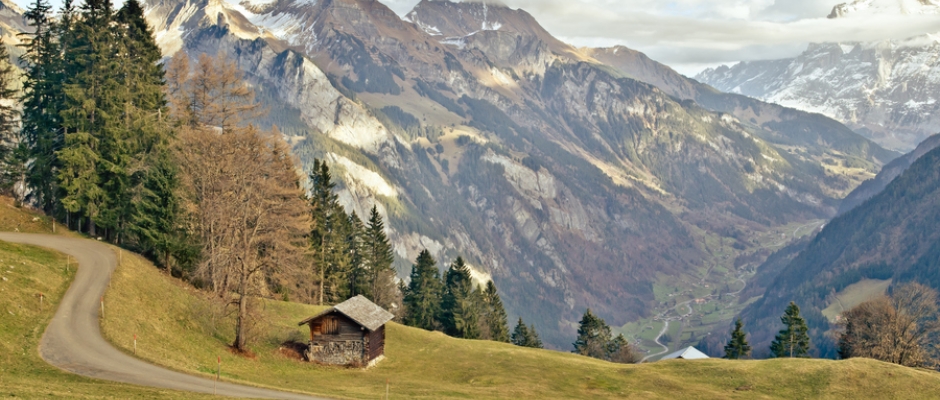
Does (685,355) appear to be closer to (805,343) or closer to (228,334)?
(805,343)

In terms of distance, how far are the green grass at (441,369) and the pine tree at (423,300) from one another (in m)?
29.7

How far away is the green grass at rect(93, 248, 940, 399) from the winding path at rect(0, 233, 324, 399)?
1.22 meters

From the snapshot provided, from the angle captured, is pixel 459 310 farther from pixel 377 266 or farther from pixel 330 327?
pixel 330 327

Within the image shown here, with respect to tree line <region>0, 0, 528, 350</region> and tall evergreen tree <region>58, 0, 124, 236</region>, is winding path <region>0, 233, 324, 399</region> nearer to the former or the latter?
tree line <region>0, 0, 528, 350</region>

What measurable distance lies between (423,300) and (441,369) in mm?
41617

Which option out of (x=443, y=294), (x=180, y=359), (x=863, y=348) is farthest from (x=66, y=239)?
(x=863, y=348)

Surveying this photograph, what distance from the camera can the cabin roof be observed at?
65.9m

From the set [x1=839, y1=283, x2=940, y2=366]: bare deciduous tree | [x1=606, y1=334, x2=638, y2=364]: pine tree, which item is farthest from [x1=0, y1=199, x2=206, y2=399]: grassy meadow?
[x1=606, y1=334, x2=638, y2=364]: pine tree

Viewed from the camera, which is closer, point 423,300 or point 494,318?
point 423,300

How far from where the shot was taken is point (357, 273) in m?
99.1

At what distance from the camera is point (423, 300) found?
107 metres

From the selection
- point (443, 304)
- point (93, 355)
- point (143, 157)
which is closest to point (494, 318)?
point (443, 304)

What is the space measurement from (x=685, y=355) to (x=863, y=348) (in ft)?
122

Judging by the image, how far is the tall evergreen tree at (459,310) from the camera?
104 m
